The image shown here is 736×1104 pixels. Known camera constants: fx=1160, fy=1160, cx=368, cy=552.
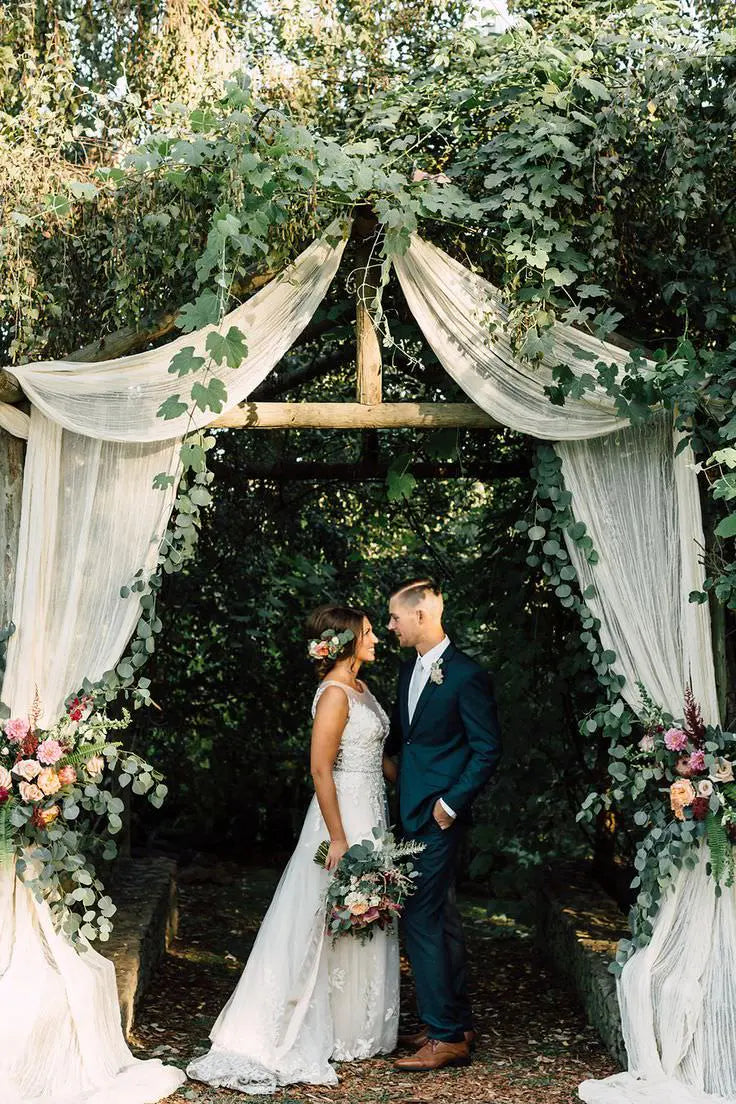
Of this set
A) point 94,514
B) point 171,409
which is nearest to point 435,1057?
point 94,514

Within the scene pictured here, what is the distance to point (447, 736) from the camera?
454cm

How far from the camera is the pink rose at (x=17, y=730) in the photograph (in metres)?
4.02

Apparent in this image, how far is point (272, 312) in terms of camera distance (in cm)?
426

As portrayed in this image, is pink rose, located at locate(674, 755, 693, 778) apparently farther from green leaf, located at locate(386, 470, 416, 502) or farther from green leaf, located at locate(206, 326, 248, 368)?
green leaf, located at locate(206, 326, 248, 368)

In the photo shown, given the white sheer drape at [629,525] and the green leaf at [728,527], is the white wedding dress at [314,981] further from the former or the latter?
the green leaf at [728,527]

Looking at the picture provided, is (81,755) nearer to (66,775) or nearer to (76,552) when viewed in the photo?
(66,775)

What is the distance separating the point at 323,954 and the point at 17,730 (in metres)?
1.46

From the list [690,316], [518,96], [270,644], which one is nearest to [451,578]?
[270,644]

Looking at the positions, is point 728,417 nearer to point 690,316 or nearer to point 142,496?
point 690,316

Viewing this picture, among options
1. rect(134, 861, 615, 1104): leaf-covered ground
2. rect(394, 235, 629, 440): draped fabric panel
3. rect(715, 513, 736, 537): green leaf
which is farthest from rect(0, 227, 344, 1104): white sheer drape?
rect(715, 513, 736, 537): green leaf

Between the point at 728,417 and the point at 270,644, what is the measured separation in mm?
4516

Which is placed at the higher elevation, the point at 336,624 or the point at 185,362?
the point at 185,362

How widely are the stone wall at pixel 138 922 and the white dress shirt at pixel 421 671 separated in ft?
5.22

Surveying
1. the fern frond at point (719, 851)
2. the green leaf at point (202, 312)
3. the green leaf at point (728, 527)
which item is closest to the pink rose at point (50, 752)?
the green leaf at point (202, 312)
